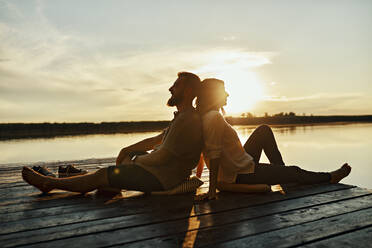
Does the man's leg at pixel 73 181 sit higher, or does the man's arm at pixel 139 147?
the man's arm at pixel 139 147

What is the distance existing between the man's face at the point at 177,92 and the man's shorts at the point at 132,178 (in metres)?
0.81

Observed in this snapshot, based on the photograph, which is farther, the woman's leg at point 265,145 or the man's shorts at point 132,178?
the woman's leg at point 265,145

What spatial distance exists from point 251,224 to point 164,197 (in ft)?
3.90

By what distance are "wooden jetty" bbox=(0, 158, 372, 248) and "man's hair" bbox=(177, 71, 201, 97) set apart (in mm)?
1202

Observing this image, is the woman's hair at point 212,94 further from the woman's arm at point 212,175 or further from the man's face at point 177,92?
the woman's arm at point 212,175

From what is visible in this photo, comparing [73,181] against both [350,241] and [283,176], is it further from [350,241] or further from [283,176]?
[350,241]

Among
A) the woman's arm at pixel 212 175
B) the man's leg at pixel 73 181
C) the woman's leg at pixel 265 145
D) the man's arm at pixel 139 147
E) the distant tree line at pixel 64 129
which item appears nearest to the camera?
the woman's arm at pixel 212 175

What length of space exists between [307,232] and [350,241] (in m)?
0.29

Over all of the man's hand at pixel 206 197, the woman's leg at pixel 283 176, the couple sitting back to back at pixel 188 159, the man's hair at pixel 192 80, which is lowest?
the man's hand at pixel 206 197

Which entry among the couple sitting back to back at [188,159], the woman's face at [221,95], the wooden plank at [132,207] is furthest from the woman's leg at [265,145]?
the woman's face at [221,95]

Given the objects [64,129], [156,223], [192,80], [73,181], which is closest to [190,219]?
[156,223]

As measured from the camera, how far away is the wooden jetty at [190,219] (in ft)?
6.93

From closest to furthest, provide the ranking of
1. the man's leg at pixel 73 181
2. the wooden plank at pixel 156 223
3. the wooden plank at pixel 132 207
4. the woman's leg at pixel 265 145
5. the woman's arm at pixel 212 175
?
the wooden plank at pixel 156 223, the wooden plank at pixel 132 207, the woman's arm at pixel 212 175, the man's leg at pixel 73 181, the woman's leg at pixel 265 145

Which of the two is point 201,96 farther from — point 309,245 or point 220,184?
point 309,245
